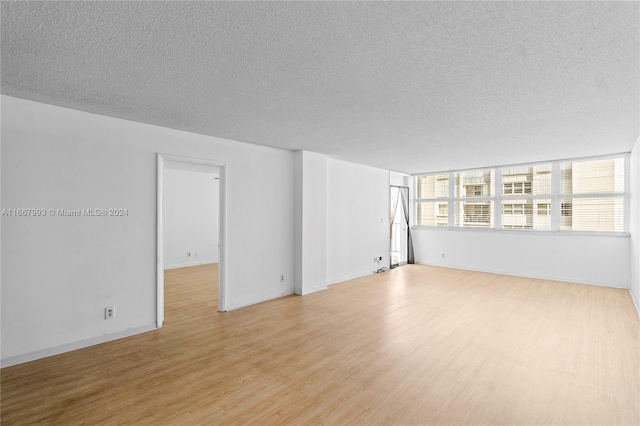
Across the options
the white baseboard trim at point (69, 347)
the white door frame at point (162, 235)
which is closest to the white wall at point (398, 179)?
the white door frame at point (162, 235)

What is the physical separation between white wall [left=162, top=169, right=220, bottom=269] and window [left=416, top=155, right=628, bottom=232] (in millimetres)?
6170

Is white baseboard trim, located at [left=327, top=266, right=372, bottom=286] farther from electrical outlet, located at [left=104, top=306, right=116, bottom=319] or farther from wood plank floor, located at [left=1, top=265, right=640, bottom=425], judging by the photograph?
electrical outlet, located at [left=104, top=306, right=116, bottom=319]

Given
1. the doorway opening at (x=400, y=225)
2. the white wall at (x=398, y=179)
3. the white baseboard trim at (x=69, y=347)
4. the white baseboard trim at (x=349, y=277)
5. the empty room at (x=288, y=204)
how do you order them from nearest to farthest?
the empty room at (x=288, y=204) < the white baseboard trim at (x=69, y=347) < the white baseboard trim at (x=349, y=277) < the white wall at (x=398, y=179) < the doorway opening at (x=400, y=225)

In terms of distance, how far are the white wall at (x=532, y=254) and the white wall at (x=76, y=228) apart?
21.2ft

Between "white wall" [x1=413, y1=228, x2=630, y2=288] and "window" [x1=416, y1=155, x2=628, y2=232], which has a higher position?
"window" [x1=416, y1=155, x2=628, y2=232]

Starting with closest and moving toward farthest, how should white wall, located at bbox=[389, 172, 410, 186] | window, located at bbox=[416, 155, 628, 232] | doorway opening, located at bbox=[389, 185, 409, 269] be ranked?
window, located at bbox=[416, 155, 628, 232], white wall, located at bbox=[389, 172, 410, 186], doorway opening, located at bbox=[389, 185, 409, 269]

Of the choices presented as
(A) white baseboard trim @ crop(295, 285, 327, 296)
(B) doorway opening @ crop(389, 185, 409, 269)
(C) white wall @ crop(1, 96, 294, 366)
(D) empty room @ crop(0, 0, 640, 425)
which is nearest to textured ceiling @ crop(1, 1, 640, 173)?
(D) empty room @ crop(0, 0, 640, 425)

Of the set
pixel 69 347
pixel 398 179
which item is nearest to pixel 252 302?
pixel 69 347

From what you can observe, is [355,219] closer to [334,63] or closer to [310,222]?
[310,222]

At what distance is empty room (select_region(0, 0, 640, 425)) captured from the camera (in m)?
1.85

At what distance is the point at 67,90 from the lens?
8.86ft

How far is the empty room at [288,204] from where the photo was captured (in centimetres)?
185

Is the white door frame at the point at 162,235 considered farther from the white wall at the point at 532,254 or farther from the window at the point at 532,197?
the window at the point at 532,197

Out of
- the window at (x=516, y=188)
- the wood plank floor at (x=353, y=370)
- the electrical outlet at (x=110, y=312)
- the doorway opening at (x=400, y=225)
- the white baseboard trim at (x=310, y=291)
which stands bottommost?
the wood plank floor at (x=353, y=370)
